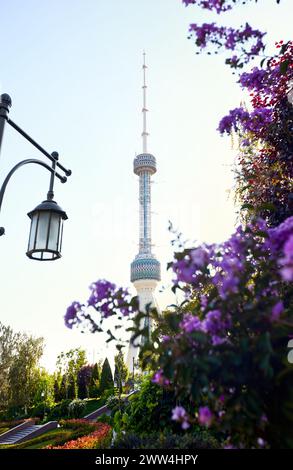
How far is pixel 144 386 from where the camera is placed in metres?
7.18

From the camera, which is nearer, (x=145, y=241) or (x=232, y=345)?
(x=232, y=345)

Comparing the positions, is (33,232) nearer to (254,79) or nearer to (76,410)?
(254,79)

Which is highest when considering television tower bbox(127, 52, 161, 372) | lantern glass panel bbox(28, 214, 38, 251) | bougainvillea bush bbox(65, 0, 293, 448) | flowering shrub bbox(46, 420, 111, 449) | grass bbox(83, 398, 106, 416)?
television tower bbox(127, 52, 161, 372)

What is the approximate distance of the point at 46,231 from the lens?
→ 4.58 metres

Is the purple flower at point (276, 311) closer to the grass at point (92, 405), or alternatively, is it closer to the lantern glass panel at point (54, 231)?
the lantern glass panel at point (54, 231)

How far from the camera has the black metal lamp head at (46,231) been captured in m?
4.52

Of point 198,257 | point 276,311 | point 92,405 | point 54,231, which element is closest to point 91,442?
point 54,231

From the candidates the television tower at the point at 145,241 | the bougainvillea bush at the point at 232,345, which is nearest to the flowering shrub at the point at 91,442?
the bougainvillea bush at the point at 232,345

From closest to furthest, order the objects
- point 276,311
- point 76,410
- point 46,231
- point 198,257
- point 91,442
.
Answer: point 276,311 → point 198,257 → point 46,231 → point 91,442 → point 76,410

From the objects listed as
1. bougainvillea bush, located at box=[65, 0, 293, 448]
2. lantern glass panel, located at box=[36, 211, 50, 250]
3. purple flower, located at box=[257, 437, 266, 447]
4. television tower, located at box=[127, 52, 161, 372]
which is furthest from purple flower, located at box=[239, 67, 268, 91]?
television tower, located at box=[127, 52, 161, 372]

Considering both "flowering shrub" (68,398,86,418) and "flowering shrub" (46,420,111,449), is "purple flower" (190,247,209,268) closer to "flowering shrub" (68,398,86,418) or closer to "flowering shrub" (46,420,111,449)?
"flowering shrub" (46,420,111,449)

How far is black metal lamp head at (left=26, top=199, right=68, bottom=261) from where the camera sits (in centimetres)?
452

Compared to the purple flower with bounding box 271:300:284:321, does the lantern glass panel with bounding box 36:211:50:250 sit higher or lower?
higher
